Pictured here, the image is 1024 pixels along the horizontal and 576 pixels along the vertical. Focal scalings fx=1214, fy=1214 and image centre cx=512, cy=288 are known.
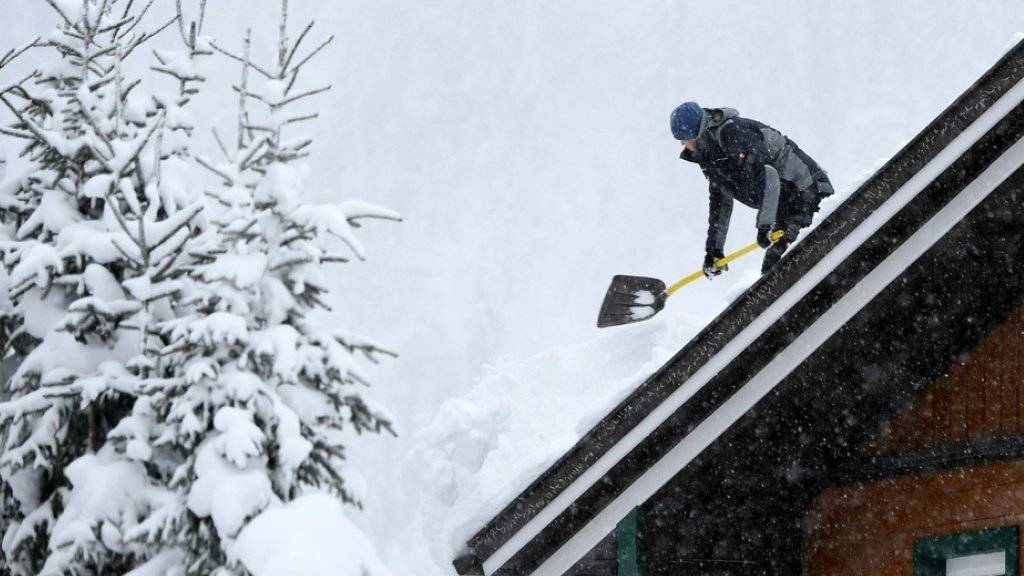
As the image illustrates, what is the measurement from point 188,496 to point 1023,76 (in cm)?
390

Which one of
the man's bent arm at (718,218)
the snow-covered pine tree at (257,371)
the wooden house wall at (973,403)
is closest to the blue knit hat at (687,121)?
the man's bent arm at (718,218)

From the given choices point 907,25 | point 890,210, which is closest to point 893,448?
point 890,210

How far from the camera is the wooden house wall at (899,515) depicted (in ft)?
16.7

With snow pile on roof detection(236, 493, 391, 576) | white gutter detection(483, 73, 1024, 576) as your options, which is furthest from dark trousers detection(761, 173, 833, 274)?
snow pile on roof detection(236, 493, 391, 576)

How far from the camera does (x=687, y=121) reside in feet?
25.5

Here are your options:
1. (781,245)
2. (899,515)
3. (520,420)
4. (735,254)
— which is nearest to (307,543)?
(899,515)

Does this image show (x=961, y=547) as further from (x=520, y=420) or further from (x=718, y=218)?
(x=520, y=420)

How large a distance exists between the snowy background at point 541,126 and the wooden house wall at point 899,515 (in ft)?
219

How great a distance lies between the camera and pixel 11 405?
20.2 ft

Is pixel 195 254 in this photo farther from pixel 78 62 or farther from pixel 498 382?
pixel 498 382

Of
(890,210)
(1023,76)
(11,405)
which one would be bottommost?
(11,405)

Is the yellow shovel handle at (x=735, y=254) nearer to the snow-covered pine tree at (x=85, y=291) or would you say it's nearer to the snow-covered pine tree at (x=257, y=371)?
the snow-covered pine tree at (x=257, y=371)

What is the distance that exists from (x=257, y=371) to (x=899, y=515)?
301 cm

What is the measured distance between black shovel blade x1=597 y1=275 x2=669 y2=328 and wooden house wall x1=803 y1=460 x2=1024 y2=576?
145 inches
